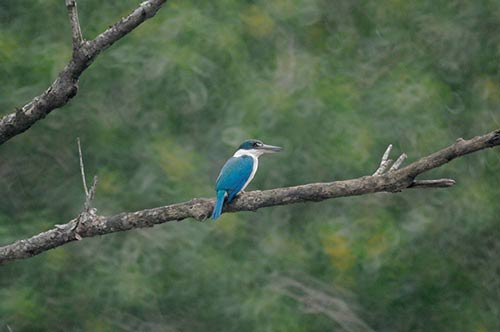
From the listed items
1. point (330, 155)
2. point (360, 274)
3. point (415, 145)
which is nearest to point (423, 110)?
point (415, 145)

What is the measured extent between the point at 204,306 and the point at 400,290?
1623 millimetres

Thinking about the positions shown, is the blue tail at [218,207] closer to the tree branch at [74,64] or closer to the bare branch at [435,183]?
the tree branch at [74,64]

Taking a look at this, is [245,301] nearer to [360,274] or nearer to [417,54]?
[360,274]

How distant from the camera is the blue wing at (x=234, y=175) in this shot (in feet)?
19.7

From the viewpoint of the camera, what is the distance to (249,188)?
934cm

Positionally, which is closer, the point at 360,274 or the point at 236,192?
the point at 236,192

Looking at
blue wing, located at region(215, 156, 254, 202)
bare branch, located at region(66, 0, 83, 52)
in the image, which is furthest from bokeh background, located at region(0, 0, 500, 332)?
bare branch, located at region(66, 0, 83, 52)

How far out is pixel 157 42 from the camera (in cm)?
934

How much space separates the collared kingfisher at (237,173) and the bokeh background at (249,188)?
1.62 m

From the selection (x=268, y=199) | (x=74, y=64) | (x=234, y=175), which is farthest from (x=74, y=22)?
(x=234, y=175)

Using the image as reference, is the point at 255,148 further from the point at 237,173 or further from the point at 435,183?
the point at 435,183

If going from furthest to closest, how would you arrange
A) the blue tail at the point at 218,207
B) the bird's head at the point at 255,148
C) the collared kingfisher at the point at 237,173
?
the bird's head at the point at 255,148 → the collared kingfisher at the point at 237,173 → the blue tail at the point at 218,207

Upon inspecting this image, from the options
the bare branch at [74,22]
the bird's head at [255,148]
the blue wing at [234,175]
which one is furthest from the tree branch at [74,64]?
the bird's head at [255,148]

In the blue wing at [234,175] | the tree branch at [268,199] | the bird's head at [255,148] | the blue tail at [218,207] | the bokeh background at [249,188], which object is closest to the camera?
the tree branch at [268,199]
